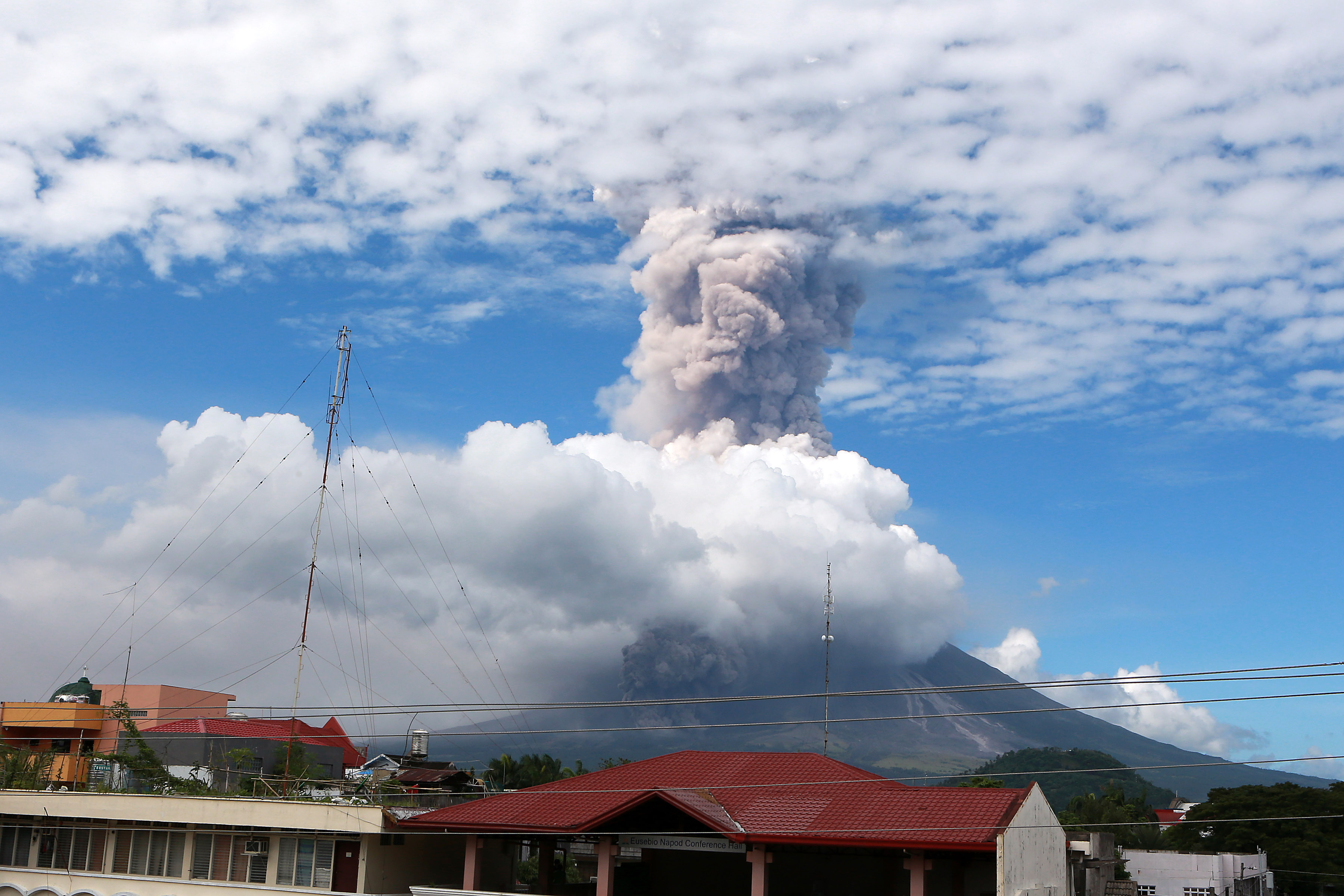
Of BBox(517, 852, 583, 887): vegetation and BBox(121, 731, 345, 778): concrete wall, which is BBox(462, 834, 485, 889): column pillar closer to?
BBox(517, 852, 583, 887): vegetation

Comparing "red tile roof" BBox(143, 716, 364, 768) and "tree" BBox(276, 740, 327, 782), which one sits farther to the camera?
"red tile roof" BBox(143, 716, 364, 768)

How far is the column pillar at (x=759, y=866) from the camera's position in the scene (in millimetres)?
28453

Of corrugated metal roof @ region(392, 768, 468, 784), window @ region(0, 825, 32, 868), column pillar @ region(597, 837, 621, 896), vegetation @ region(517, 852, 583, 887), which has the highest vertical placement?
corrugated metal roof @ region(392, 768, 468, 784)

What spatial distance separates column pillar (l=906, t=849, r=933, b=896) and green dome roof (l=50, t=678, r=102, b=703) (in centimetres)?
4589

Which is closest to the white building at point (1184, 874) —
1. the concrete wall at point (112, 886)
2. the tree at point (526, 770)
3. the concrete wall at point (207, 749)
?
the tree at point (526, 770)

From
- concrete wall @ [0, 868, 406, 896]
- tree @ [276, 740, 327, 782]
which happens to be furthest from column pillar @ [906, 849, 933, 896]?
tree @ [276, 740, 327, 782]

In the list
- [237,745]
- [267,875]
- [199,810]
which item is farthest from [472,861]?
[237,745]

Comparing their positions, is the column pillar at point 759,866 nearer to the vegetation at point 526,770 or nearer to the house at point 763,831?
the house at point 763,831

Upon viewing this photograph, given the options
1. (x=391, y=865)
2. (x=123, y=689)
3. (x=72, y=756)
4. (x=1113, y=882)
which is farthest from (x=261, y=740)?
(x=1113, y=882)

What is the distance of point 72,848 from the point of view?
3775cm

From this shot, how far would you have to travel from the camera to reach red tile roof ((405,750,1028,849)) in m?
27.0

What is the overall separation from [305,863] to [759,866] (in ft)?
50.6

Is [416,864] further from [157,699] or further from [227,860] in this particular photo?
[157,699]

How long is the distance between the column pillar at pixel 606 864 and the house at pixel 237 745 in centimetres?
2342
